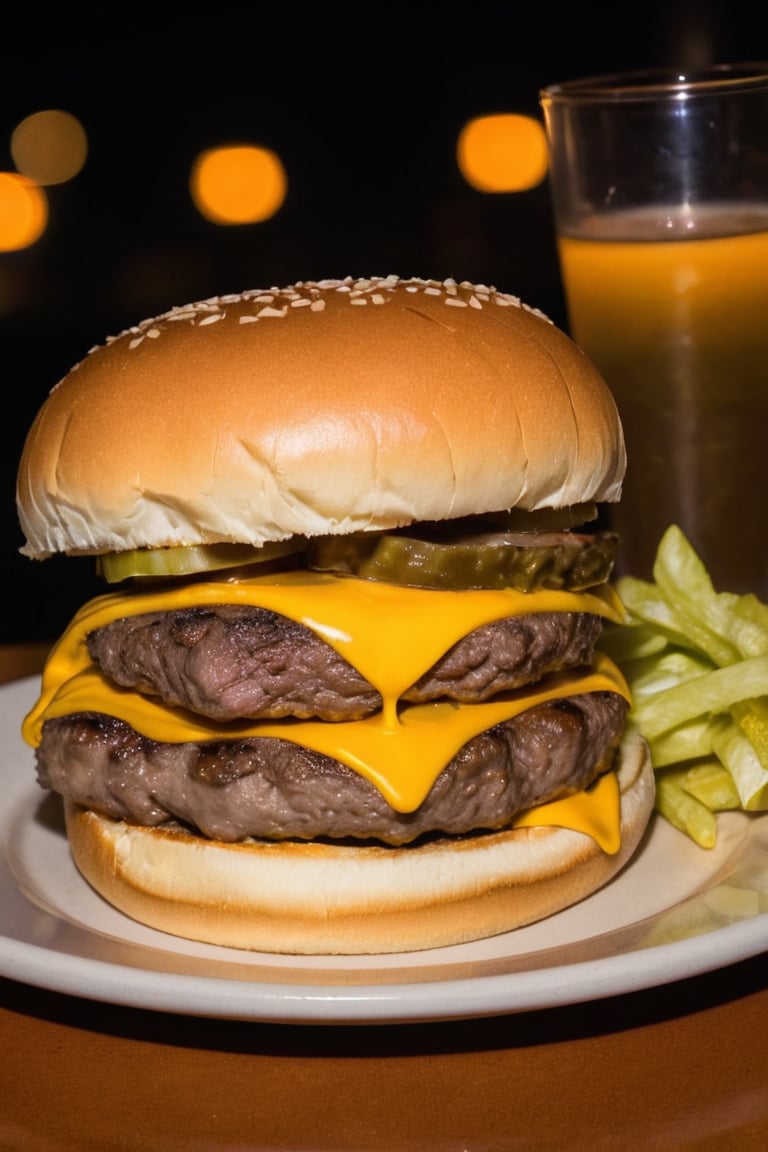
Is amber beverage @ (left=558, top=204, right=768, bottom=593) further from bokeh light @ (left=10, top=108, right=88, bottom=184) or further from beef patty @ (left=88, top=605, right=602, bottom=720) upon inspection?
bokeh light @ (left=10, top=108, right=88, bottom=184)

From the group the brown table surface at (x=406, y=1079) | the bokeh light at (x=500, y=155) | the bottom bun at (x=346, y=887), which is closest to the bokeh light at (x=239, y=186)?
the bokeh light at (x=500, y=155)

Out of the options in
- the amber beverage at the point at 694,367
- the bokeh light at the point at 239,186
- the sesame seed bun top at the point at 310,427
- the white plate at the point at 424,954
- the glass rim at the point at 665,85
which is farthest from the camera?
the bokeh light at the point at 239,186

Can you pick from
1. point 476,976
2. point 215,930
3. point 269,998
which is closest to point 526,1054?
point 476,976

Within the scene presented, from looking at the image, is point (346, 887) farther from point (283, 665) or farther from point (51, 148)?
point (51, 148)

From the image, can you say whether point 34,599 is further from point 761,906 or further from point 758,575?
point 761,906

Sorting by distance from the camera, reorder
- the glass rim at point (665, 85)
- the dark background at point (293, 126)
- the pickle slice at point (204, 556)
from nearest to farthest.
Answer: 1. the pickle slice at point (204, 556)
2. the glass rim at point (665, 85)
3. the dark background at point (293, 126)

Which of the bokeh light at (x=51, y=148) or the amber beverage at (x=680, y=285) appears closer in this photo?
the amber beverage at (x=680, y=285)

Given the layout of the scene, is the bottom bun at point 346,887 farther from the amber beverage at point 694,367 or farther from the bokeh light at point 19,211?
the bokeh light at point 19,211
